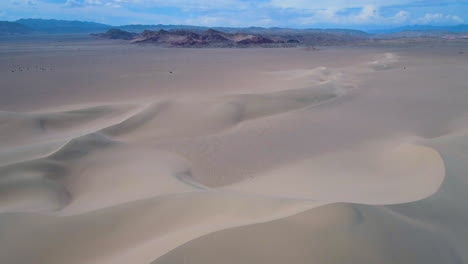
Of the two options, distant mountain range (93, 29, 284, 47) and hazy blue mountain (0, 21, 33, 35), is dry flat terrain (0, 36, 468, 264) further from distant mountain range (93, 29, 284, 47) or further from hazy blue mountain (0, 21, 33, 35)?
hazy blue mountain (0, 21, 33, 35)

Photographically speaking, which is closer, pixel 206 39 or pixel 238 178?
pixel 238 178

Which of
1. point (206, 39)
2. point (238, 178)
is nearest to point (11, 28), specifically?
point (206, 39)

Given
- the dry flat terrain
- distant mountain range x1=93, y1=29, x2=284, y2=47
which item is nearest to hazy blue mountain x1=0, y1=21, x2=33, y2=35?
distant mountain range x1=93, y1=29, x2=284, y2=47

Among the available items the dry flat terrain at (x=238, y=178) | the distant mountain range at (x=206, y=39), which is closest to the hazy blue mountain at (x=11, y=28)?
the distant mountain range at (x=206, y=39)

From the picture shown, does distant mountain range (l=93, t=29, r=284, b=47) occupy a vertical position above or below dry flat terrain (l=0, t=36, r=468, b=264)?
above

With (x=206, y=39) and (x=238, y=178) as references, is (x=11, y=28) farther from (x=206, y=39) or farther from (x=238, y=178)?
(x=238, y=178)

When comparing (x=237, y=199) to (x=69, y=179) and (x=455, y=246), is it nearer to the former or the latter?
(x=455, y=246)

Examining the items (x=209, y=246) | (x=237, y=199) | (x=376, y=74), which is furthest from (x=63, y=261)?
(x=376, y=74)

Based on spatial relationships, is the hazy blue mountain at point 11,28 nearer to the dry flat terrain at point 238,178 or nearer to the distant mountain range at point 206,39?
the distant mountain range at point 206,39
